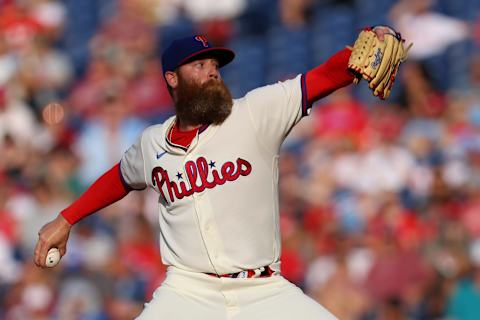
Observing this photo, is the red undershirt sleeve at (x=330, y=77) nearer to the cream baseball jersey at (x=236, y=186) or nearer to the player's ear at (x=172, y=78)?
the cream baseball jersey at (x=236, y=186)

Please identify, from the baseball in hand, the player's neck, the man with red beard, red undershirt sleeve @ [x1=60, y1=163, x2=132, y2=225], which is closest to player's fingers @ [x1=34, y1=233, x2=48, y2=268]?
the baseball in hand

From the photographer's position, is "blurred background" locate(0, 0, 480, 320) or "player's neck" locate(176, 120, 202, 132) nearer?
"player's neck" locate(176, 120, 202, 132)

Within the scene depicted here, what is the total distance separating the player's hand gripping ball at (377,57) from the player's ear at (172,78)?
86cm

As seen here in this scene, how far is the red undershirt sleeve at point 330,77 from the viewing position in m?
4.45

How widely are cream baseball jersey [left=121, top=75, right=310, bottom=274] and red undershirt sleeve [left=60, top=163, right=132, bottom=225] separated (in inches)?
15.0

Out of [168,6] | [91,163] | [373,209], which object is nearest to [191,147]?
[373,209]

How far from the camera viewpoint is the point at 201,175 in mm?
4633

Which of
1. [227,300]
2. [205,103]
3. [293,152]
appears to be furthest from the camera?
[293,152]

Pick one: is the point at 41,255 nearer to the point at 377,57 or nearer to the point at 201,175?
the point at 201,175

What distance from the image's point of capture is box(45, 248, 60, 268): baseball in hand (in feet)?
15.9

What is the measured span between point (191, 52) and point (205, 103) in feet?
0.81

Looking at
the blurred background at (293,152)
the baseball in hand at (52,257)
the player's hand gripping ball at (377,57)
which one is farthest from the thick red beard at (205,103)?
the blurred background at (293,152)

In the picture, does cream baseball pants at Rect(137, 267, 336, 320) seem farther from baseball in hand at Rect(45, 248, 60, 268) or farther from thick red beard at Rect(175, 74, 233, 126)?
thick red beard at Rect(175, 74, 233, 126)

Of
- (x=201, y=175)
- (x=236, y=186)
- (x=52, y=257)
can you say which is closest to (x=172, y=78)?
(x=201, y=175)
